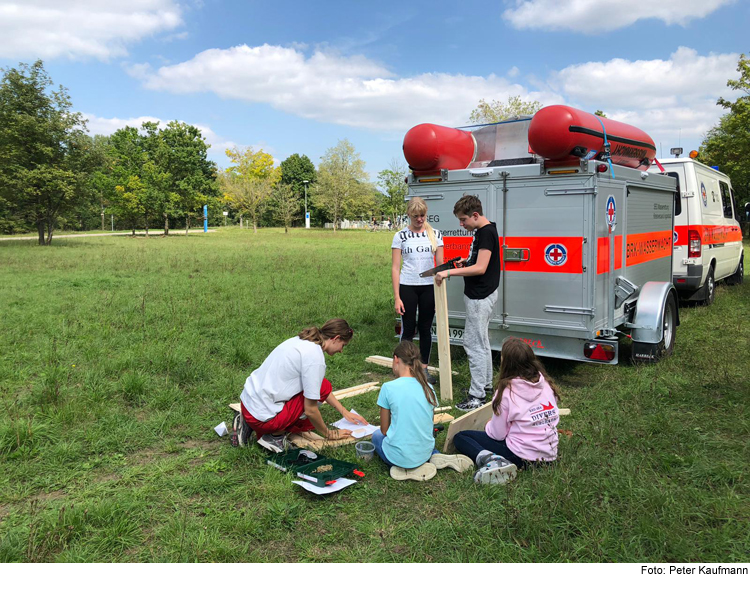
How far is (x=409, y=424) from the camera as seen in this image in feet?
12.7

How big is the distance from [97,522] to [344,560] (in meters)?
1.59

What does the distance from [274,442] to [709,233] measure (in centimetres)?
997

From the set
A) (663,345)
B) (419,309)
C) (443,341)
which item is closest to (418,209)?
(419,309)

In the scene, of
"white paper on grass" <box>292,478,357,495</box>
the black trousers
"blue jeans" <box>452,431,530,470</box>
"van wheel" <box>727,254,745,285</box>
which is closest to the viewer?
"white paper on grass" <box>292,478,357,495</box>

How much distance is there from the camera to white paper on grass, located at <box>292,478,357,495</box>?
363 centimetres

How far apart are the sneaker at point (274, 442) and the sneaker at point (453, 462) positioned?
1.20 m

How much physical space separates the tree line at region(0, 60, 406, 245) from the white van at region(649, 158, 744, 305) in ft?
92.4

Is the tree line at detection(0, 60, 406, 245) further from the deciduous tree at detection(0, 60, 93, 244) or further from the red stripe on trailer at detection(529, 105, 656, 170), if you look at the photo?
the red stripe on trailer at detection(529, 105, 656, 170)

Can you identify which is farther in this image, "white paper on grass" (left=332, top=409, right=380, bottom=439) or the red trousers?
"white paper on grass" (left=332, top=409, right=380, bottom=439)

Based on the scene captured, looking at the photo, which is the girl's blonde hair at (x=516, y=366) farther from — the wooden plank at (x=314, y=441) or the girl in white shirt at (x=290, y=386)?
the wooden plank at (x=314, y=441)

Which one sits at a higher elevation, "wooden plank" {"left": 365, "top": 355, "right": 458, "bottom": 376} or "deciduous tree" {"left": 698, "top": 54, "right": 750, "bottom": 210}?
"deciduous tree" {"left": 698, "top": 54, "right": 750, "bottom": 210}

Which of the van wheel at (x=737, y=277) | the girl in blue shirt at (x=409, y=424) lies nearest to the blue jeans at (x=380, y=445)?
the girl in blue shirt at (x=409, y=424)

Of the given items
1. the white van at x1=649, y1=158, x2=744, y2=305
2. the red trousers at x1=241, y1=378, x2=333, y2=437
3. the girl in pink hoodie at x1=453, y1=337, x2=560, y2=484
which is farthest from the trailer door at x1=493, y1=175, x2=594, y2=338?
the white van at x1=649, y1=158, x2=744, y2=305

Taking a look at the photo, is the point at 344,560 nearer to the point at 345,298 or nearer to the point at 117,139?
the point at 345,298
